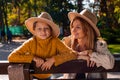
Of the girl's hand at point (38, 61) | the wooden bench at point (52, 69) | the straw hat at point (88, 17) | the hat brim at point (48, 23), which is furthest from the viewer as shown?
the straw hat at point (88, 17)

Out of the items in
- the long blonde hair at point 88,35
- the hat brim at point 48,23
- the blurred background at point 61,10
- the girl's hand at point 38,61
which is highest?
the hat brim at point 48,23

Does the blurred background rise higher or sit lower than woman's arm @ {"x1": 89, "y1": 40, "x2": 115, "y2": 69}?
lower

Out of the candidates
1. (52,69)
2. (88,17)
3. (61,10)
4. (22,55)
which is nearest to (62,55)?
(52,69)

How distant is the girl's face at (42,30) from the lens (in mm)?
3928

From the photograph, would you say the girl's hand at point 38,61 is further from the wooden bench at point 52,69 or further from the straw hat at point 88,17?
the straw hat at point 88,17

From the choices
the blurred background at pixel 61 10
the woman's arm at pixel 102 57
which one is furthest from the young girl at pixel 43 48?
the blurred background at pixel 61 10

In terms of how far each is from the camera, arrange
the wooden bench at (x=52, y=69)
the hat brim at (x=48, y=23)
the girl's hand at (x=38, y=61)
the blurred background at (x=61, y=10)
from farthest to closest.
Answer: the blurred background at (x=61, y=10)
the hat brim at (x=48, y=23)
the girl's hand at (x=38, y=61)
the wooden bench at (x=52, y=69)

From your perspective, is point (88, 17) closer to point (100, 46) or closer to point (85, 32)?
point (85, 32)

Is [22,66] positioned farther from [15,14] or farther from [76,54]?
[15,14]

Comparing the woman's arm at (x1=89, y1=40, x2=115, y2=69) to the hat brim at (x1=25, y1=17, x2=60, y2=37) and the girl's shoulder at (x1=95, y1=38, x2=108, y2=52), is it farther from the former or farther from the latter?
the hat brim at (x1=25, y1=17, x2=60, y2=37)

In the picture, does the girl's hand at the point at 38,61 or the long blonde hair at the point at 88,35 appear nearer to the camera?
the girl's hand at the point at 38,61

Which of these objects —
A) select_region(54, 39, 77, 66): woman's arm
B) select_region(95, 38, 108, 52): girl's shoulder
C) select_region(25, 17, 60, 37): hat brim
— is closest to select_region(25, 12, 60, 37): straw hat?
select_region(25, 17, 60, 37): hat brim

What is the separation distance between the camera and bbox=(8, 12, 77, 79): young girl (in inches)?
143

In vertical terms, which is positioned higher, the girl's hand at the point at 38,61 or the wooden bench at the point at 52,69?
the girl's hand at the point at 38,61
